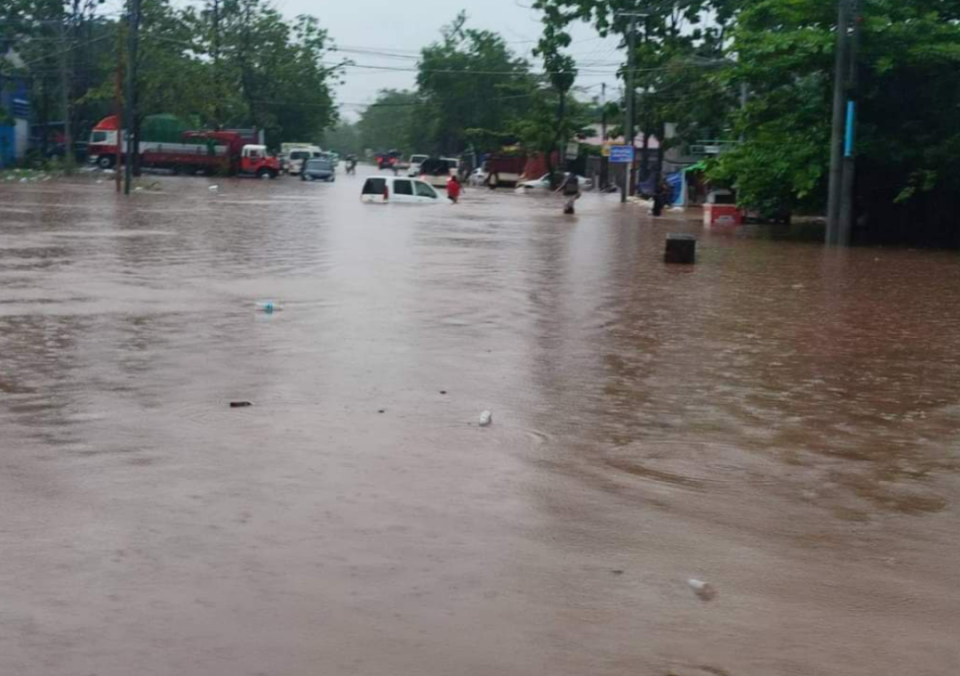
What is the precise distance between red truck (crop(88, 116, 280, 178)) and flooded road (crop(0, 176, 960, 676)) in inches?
2361

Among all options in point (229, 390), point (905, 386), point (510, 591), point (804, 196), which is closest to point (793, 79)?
point (804, 196)

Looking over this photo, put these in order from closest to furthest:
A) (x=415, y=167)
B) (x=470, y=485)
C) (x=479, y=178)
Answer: (x=470, y=485) → (x=479, y=178) → (x=415, y=167)

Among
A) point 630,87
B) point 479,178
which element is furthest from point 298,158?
point 630,87

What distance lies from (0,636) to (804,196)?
28.1 m

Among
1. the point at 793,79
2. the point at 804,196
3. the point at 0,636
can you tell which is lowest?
the point at 0,636

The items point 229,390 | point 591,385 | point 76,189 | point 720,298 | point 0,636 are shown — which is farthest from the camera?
point 76,189

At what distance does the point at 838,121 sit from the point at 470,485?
23177 millimetres

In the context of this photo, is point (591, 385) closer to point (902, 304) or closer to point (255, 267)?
point (902, 304)

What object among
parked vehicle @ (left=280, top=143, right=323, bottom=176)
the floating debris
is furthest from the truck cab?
the floating debris

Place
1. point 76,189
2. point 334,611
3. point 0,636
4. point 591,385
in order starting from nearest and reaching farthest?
point 0,636, point 334,611, point 591,385, point 76,189

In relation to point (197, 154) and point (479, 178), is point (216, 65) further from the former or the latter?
point (479, 178)

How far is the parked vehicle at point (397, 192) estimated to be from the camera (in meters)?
45.8

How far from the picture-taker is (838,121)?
28484mm

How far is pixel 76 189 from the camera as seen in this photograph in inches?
1951
